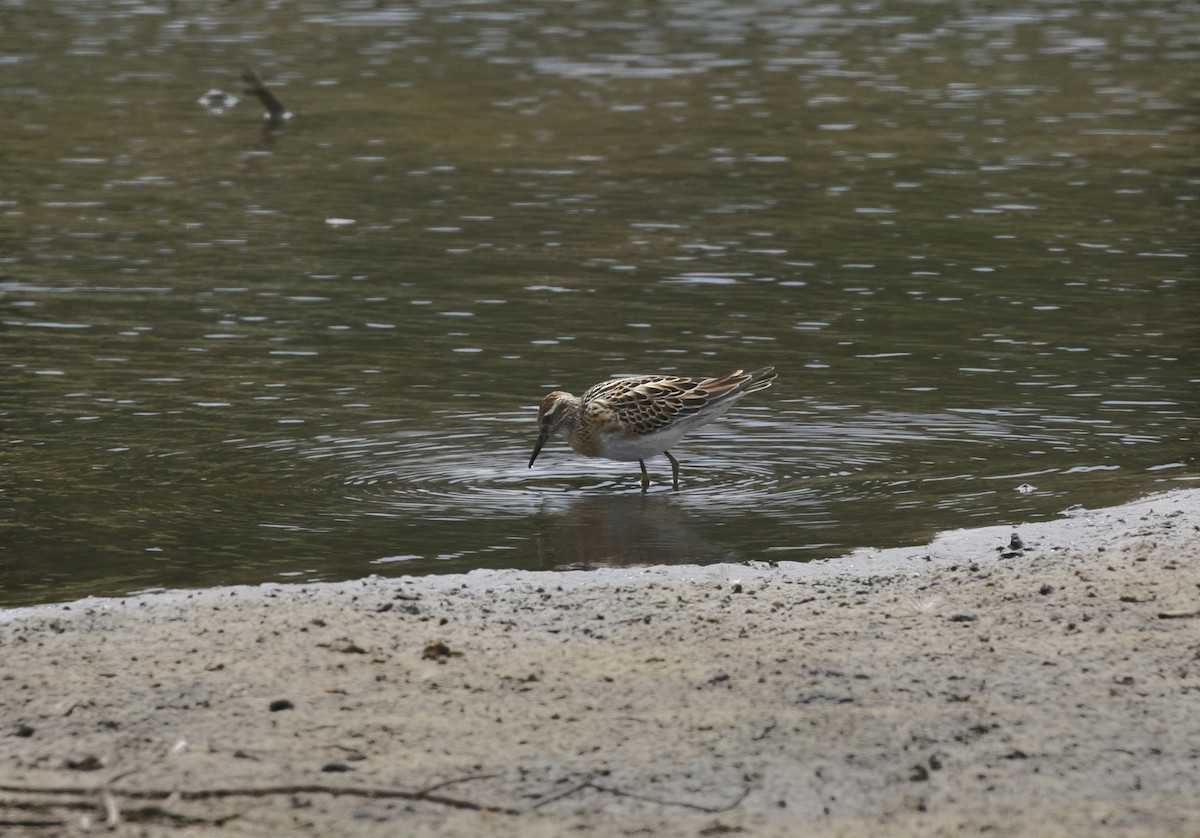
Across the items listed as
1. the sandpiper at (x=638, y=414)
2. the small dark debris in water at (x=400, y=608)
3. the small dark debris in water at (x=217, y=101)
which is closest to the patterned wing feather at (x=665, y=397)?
the sandpiper at (x=638, y=414)

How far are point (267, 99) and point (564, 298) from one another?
535 inches

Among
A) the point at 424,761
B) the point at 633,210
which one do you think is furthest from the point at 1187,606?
the point at 633,210

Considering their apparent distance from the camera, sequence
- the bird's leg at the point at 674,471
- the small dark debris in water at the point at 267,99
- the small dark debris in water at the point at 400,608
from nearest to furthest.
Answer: the small dark debris in water at the point at 400,608, the bird's leg at the point at 674,471, the small dark debris in water at the point at 267,99

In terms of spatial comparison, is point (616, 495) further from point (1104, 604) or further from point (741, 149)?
point (741, 149)

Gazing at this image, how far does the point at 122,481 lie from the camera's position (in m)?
13.0

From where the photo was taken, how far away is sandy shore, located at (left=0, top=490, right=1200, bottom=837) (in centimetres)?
725

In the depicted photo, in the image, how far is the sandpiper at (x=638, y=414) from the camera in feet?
42.2

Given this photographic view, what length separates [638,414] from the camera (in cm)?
1280

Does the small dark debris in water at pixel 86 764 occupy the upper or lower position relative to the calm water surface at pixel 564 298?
upper

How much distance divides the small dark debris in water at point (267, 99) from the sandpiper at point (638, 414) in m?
18.8

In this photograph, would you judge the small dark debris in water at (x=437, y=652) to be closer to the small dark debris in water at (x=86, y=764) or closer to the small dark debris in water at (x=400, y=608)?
the small dark debris in water at (x=400, y=608)

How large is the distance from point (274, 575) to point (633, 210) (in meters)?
13.4

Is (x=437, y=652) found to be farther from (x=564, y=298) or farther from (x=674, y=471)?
(x=564, y=298)

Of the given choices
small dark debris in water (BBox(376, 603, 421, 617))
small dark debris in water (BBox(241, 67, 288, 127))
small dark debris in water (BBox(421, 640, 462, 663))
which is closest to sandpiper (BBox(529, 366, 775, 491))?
small dark debris in water (BBox(376, 603, 421, 617))
